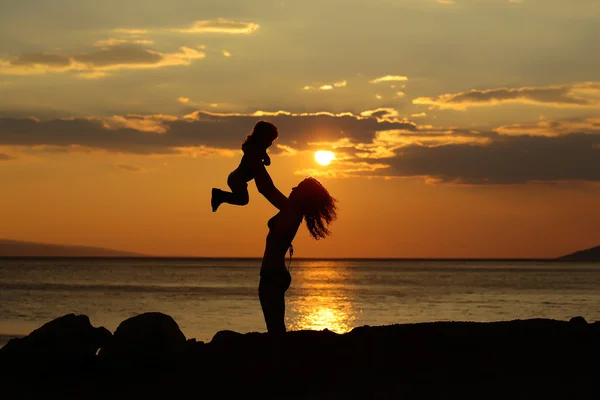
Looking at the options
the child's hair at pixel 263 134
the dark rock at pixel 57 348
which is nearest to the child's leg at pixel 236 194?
the child's hair at pixel 263 134

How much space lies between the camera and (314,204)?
10.3 meters

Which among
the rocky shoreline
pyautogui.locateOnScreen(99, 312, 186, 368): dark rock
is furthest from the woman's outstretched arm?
pyautogui.locateOnScreen(99, 312, 186, 368): dark rock

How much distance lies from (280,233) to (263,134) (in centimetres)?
117

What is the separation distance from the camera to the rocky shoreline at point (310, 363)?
10.3m

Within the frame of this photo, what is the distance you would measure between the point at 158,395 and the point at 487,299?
51.4 metres

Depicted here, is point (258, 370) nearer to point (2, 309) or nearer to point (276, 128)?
point (276, 128)

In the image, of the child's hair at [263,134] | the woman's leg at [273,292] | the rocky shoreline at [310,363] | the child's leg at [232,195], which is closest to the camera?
the child's leg at [232,195]

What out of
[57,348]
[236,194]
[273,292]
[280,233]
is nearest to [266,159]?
[236,194]

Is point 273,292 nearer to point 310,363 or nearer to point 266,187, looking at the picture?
point 266,187

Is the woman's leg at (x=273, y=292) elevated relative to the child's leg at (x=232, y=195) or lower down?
lower down

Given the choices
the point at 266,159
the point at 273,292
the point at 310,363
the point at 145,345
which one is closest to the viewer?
the point at 266,159

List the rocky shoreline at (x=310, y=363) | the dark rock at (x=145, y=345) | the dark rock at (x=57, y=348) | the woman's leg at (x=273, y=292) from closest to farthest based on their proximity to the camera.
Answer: the woman's leg at (x=273, y=292) < the rocky shoreline at (x=310, y=363) < the dark rock at (x=145, y=345) < the dark rock at (x=57, y=348)

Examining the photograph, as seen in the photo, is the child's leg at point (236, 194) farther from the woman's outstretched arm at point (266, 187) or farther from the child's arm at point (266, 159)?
the child's arm at point (266, 159)

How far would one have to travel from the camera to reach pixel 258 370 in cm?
1116
